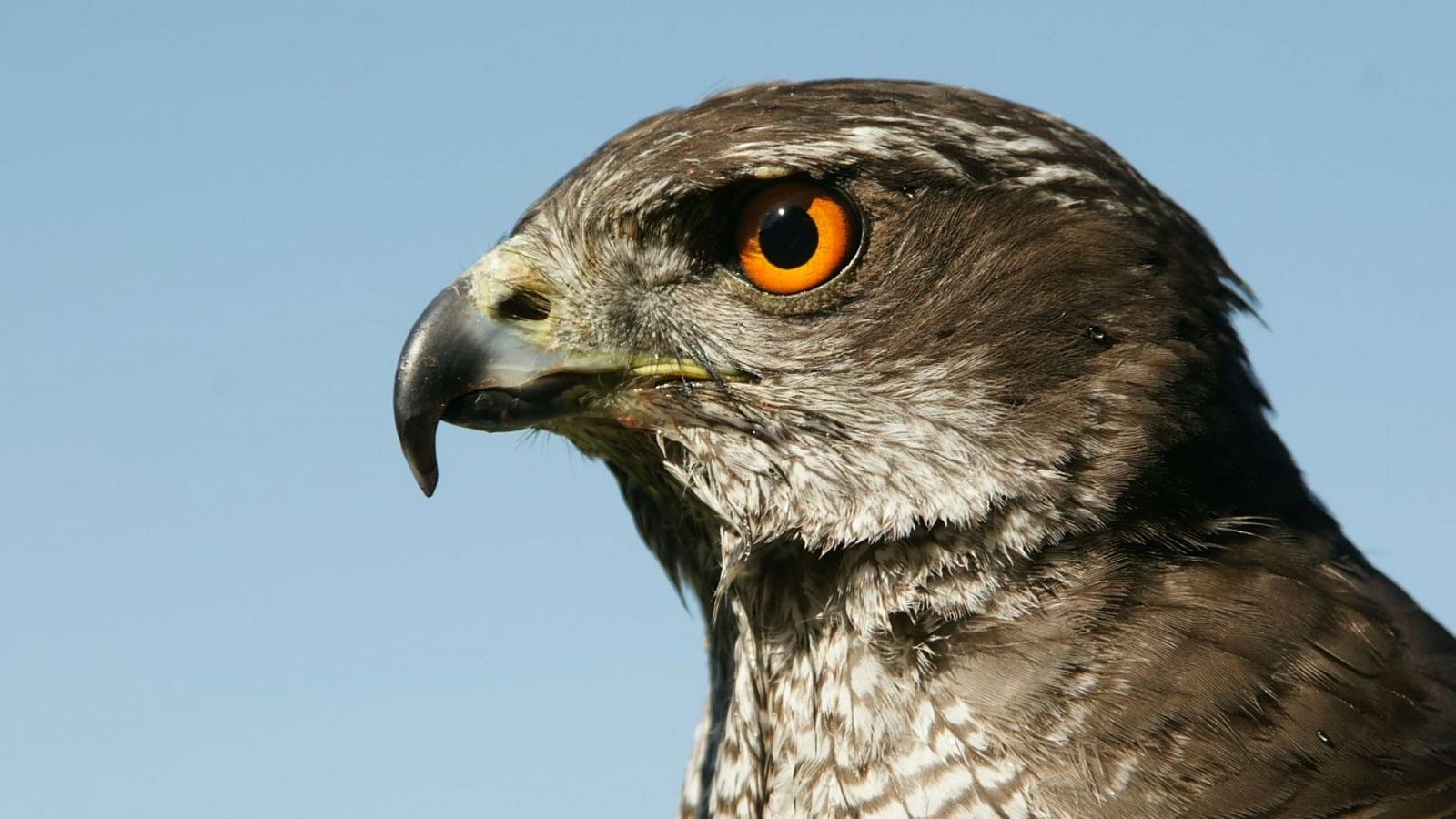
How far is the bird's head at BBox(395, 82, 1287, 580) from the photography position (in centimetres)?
378

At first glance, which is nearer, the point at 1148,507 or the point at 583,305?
the point at 1148,507

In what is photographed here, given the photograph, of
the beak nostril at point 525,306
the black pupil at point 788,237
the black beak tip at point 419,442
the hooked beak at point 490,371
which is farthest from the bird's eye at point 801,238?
the black beak tip at point 419,442

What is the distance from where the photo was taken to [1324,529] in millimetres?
3963

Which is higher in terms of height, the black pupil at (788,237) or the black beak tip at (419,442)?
the black pupil at (788,237)

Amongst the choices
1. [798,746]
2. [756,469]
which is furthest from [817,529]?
[798,746]

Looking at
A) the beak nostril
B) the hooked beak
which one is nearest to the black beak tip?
the hooked beak

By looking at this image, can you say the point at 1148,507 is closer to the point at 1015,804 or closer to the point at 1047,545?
the point at 1047,545

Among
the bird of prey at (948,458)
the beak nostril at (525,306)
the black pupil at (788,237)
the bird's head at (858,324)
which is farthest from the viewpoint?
the beak nostril at (525,306)

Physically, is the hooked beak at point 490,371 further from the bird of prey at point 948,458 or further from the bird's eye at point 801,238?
the bird's eye at point 801,238

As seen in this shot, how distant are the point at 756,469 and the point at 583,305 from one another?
26.0 inches

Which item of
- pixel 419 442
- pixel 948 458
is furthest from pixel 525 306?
pixel 948 458

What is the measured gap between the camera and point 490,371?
4102 mm

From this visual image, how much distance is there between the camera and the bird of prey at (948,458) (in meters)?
3.48

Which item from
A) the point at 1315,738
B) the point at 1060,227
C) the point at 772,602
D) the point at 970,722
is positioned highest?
the point at 1060,227
